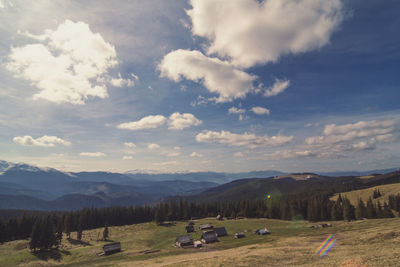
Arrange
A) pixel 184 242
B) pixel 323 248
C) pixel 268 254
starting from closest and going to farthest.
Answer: pixel 268 254 → pixel 323 248 → pixel 184 242

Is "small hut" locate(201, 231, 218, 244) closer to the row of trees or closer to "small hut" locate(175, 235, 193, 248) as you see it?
"small hut" locate(175, 235, 193, 248)

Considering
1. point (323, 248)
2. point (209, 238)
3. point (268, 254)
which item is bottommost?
point (209, 238)

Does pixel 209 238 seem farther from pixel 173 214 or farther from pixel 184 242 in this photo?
pixel 173 214

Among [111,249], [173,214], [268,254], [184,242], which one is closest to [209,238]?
[184,242]

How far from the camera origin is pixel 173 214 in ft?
520

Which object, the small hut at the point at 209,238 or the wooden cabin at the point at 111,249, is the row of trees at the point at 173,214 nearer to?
the wooden cabin at the point at 111,249

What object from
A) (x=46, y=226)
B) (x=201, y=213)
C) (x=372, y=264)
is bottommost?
(x=201, y=213)

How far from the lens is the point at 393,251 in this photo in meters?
31.8

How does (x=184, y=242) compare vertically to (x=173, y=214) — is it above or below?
above

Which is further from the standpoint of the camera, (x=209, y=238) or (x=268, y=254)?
(x=209, y=238)

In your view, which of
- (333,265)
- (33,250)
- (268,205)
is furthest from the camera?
(268,205)

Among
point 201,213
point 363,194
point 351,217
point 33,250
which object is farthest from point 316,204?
point 33,250

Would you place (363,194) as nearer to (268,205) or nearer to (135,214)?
(268,205)

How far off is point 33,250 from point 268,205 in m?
135
